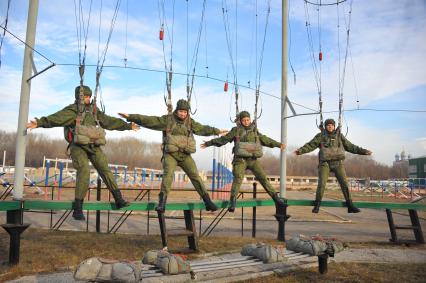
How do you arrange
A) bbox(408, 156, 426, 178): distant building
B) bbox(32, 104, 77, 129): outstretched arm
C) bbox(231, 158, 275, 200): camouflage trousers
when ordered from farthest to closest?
bbox(408, 156, 426, 178): distant building, bbox(231, 158, 275, 200): camouflage trousers, bbox(32, 104, 77, 129): outstretched arm

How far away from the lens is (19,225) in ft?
19.9

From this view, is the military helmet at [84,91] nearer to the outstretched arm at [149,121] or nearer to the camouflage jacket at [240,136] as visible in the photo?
the outstretched arm at [149,121]

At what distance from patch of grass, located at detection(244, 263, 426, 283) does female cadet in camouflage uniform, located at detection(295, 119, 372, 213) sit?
7.88 feet

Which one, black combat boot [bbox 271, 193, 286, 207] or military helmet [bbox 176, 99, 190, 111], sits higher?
military helmet [bbox 176, 99, 190, 111]

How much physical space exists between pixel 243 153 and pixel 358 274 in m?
Answer: 3.17

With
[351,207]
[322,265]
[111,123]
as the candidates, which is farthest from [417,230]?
Result: [111,123]

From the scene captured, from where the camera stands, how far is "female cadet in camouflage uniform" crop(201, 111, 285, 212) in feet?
26.3

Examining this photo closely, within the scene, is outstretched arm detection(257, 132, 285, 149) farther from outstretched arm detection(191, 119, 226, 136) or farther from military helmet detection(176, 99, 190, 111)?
military helmet detection(176, 99, 190, 111)

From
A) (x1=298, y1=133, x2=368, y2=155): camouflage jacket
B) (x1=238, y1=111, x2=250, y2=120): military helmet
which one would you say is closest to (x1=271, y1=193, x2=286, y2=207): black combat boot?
(x1=298, y1=133, x2=368, y2=155): camouflage jacket

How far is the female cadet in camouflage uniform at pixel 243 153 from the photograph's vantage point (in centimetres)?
801

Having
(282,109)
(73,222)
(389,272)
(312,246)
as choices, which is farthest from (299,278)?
(73,222)

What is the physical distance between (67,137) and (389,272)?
5943mm

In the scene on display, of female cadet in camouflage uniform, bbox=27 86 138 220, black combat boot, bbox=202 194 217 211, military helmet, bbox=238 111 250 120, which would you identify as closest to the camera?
female cadet in camouflage uniform, bbox=27 86 138 220

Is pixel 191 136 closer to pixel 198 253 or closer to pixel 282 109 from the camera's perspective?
pixel 198 253
